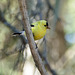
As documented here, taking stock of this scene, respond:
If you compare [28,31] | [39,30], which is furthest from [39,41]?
[28,31]

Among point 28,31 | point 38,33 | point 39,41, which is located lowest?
point 39,41

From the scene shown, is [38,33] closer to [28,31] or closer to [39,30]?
[39,30]

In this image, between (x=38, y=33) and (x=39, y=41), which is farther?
(x=39, y=41)

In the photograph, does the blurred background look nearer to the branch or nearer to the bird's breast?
the bird's breast

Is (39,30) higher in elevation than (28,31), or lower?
lower

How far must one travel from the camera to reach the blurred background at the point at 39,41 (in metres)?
3.77

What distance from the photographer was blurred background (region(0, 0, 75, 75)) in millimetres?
3770

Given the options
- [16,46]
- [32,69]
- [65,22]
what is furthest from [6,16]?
[65,22]

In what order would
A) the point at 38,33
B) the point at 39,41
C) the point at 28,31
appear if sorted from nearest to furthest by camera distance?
the point at 28,31, the point at 38,33, the point at 39,41

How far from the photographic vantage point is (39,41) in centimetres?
402

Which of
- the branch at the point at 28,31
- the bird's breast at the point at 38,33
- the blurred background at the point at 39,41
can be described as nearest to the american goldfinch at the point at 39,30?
Result: the bird's breast at the point at 38,33

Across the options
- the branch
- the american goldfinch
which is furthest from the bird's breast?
the branch

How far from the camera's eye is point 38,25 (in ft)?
11.1

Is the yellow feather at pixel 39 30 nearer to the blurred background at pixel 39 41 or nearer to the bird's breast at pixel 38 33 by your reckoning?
the bird's breast at pixel 38 33
